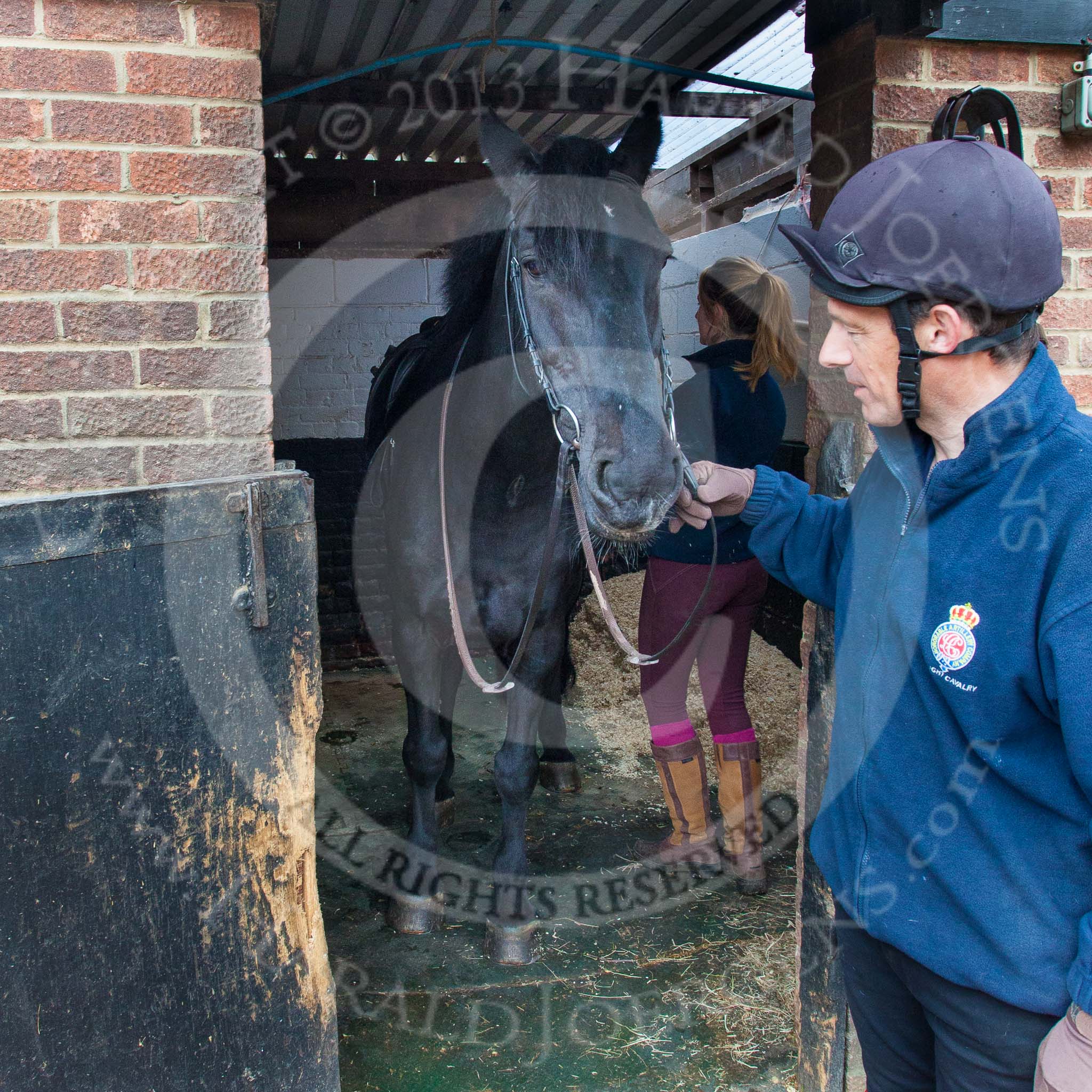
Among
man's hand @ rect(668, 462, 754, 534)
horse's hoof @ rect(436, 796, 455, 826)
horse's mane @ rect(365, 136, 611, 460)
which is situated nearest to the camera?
man's hand @ rect(668, 462, 754, 534)

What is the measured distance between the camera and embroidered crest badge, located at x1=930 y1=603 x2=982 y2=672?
1214 millimetres

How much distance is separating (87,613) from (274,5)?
1149mm

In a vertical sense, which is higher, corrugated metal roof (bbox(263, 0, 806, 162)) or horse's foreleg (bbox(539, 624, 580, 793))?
corrugated metal roof (bbox(263, 0, 806, 162))

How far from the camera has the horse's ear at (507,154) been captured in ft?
7.93

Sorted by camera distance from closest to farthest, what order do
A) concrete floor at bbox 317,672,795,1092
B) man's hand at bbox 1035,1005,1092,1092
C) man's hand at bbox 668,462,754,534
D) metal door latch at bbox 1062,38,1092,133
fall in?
1. man's hand at bbox 1035,1005,1092,1092
2. man's hand at bbox 668,462,754,534
3. metal door latch at bbox 1062,38,1092,133
4. concrete floor at bbox 317,672,795,1092

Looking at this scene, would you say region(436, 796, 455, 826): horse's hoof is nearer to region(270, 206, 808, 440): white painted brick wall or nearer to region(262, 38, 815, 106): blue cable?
region(262, 38, 815, 106): blue cable

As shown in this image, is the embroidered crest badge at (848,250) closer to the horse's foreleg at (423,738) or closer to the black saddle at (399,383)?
the black saddle at (399,383)

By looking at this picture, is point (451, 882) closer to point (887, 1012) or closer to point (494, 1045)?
point (494, 1045)

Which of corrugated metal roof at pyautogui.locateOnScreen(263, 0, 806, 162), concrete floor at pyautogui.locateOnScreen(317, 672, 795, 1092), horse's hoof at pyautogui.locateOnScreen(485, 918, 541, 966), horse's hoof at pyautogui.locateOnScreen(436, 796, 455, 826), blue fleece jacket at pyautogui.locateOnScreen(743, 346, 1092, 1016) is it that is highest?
corrugated metal roof at pyautogui.locateOnScreen(263, 0, 806, 162)

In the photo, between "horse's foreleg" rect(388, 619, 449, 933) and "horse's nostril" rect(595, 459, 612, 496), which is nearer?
"horse's nostril" rect(595, 459, 612, 496)

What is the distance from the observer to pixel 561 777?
4.16 m

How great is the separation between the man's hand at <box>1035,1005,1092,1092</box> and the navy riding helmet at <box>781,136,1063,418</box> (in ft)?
2.48

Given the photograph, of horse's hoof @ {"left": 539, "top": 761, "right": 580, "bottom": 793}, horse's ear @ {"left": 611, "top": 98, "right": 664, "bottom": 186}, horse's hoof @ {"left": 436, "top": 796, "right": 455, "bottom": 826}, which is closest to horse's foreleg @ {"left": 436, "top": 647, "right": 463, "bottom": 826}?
horse's hoof @ {"left": 436, "top": 796, "right": 455, "bottom": 826}

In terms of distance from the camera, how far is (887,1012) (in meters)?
1.46
